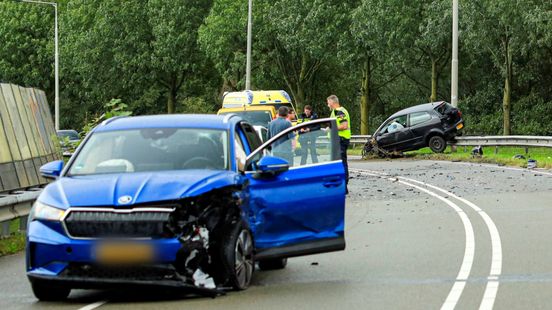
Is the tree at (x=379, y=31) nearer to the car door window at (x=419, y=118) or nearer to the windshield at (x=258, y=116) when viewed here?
the car door window at (x=419, y=118)

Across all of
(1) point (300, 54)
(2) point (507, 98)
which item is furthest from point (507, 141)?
(1) point (300, 54)

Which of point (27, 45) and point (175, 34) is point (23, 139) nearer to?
point (175, 34)

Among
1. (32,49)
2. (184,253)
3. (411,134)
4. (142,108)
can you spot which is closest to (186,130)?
(184,253)

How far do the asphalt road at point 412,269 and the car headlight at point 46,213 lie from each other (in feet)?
2.46

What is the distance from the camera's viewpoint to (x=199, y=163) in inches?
400

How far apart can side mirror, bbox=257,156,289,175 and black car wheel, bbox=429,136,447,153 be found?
30.8 m

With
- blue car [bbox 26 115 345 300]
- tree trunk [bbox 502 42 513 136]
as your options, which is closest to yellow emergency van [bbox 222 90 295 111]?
tree trunk [bbox 502 42 513 136]

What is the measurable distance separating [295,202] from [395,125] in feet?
103

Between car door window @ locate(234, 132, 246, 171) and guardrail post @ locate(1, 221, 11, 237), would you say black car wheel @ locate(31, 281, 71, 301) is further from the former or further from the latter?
guardrail post @ locate(1, 221, 11, 237)

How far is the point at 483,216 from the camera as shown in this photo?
16.5 m

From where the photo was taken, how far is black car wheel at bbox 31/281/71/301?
9430 millimetres

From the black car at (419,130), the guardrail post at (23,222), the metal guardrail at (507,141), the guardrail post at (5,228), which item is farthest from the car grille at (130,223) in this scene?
the black car at (419,130)

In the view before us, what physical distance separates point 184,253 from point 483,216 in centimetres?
840

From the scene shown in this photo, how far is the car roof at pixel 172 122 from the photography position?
10742 mm
